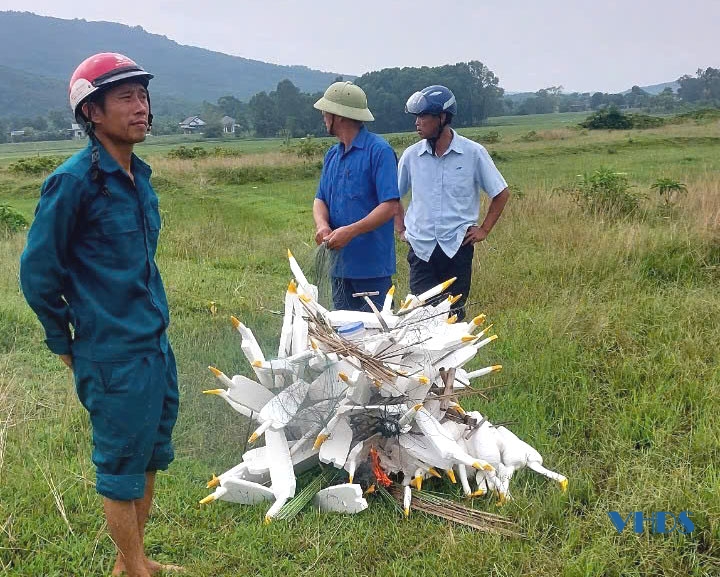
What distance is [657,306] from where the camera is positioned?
4.93 meters

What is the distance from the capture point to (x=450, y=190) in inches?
165

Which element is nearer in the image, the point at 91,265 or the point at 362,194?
the point at 91,265

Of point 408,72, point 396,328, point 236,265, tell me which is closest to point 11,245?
point 236,265

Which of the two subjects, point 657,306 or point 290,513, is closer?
point 290,513

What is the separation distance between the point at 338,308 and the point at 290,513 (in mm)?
1488

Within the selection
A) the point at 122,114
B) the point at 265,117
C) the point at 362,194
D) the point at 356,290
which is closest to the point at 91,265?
the point at 122,114

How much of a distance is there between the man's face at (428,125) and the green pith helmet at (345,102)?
0.49m

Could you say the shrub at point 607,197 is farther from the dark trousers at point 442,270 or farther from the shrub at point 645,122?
the shrub at point 645,122

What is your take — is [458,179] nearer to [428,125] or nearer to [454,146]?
[454,146]

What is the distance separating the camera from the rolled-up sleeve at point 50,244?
6.41 feet

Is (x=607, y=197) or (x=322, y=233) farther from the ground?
(x=322, y=233)

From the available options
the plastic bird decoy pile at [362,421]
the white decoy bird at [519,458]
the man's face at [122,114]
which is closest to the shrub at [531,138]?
the plastic bird decoy pile at [362,421]

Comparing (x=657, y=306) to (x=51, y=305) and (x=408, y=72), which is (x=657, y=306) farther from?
(x=408, y=72)

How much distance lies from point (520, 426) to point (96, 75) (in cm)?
269
